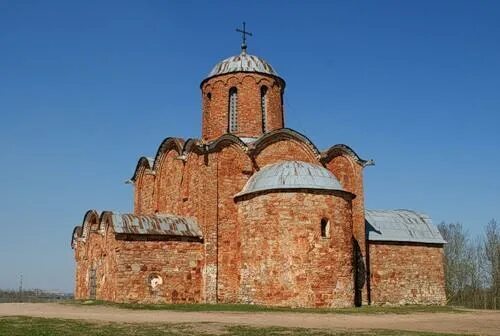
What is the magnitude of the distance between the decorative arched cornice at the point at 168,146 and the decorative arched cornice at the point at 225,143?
222 centimetres

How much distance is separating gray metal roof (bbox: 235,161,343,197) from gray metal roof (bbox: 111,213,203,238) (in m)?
2.37

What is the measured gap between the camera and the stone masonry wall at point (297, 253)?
19.5 meters

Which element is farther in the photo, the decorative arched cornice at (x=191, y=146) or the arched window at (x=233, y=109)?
the arched window at (x=233, y=109)

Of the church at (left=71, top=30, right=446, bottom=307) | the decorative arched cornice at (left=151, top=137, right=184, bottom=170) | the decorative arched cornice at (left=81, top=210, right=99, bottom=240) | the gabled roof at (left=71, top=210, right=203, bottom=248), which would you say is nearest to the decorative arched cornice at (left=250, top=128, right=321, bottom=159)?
the church at (left=71, top=30, right=446, bottom=307)

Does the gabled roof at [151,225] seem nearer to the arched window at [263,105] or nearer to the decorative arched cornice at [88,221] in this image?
the decorative arched cornice at [88,221]

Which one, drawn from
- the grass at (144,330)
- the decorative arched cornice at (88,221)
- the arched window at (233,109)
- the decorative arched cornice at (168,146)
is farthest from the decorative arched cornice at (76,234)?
the grass at (144,330)

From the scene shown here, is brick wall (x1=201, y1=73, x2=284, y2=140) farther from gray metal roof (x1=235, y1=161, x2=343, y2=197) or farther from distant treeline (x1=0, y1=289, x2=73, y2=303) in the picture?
distant treeline (x1=0, y1=289, x2=73, y2=303)

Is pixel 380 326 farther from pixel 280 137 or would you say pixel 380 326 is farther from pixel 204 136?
pixel 204 136

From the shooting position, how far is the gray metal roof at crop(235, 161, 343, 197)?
20188mm

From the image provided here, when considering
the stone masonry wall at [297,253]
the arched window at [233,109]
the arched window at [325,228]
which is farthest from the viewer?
the arched window at [233,109]

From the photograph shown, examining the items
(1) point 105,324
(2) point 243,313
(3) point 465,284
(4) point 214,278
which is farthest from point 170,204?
(3) point 465,284

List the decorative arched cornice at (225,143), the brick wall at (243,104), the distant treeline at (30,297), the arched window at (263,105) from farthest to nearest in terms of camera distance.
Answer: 1. the distant treeline at (30,297)
2. the arched window at (263,105)
3. the brick wall at (243,104)
4. the decorative arched cornice at (225,143)

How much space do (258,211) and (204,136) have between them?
603cm

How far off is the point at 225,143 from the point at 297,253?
5430mm
